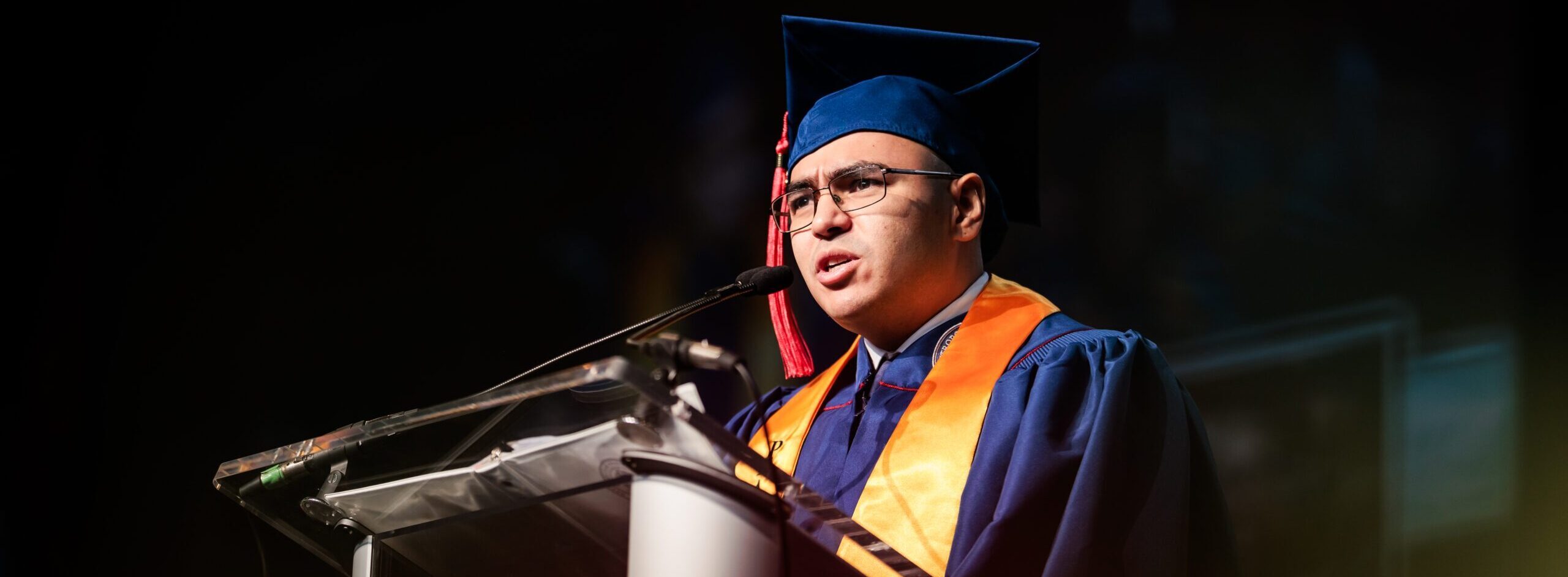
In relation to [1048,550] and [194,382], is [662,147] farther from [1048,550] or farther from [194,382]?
[1048,550]

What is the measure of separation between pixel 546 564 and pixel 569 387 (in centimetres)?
37

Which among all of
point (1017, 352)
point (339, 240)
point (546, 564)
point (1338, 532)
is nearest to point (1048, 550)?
point (1017, 352)

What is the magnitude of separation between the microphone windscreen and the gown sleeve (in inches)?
16.0

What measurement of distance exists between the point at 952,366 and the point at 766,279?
43 cm

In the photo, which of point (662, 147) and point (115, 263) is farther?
point (662, 147)

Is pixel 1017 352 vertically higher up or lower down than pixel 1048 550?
higher up

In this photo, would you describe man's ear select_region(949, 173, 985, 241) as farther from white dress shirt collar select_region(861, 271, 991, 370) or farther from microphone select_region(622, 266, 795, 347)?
microphone select_region(622, 266, 795, 347)

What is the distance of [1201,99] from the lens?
9.33 ft

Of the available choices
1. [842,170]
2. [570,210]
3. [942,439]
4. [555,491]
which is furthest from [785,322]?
[555,491]

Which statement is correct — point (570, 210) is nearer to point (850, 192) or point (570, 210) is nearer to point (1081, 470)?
point (850, 192)

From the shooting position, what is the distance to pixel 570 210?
3285 mm

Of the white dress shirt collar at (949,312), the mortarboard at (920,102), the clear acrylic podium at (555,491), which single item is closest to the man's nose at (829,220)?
the mortarboard at (920,102)

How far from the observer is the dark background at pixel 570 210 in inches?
103

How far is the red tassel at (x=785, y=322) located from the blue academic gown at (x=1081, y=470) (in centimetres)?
43
